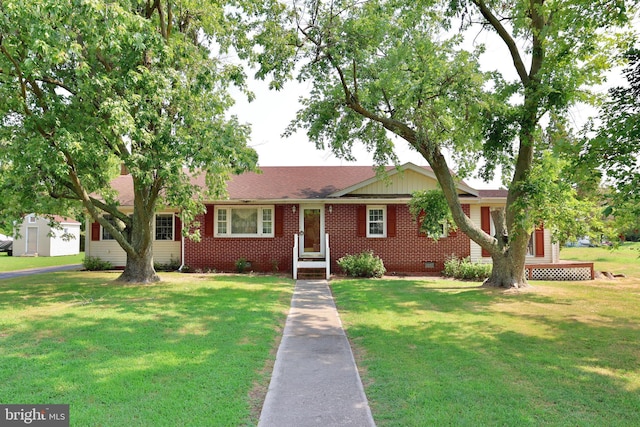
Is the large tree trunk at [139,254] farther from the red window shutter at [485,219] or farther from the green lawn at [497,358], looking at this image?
the red window shutter at [485,219]

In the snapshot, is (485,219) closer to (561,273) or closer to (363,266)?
(561,273)

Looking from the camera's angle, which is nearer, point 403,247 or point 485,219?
point 403,247

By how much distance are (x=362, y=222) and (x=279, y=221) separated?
11.6ft

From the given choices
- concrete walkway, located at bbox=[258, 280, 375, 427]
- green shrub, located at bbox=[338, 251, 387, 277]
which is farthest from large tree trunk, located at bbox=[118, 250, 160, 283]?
concrete walkway, located at bbox=[258, 280, 375, 427]

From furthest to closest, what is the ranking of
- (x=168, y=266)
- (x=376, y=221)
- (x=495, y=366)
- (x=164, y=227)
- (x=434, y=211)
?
1. (x=164, y=227)
2. (x=168, y=266)
3. (x=376, y=221)
4. (x=434, y=211)
5. (x=495, y=366)

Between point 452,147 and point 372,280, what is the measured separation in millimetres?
5382

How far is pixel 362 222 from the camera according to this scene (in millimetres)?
17156

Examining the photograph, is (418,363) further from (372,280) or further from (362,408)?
(372,280)

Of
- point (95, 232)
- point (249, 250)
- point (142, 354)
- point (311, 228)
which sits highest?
point (311, 228)

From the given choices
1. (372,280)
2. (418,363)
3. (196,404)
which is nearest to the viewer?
(196,404)

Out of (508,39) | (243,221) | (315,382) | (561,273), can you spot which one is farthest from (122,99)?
(561,273)

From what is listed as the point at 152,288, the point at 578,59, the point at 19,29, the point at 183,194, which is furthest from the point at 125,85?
the point at 578,59

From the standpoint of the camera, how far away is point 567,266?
52.3 feet

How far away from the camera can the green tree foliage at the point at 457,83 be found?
9.87 metres
